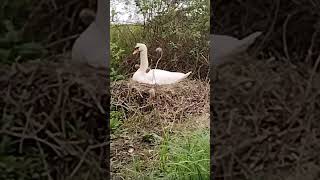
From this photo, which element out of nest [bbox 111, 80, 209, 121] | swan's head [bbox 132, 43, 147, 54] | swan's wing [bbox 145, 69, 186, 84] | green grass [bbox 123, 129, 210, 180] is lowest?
green grass [bbox 123, 129, 210, 180]

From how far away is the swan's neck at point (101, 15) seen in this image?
89 centimetres

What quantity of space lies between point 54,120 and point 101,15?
0.22 m

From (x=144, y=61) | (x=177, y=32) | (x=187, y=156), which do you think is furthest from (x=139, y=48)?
(x=187, y=156)

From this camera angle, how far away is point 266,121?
92 centimetres

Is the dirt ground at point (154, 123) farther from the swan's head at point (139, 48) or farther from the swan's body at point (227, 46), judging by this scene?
the swan's body at point (227, 46)

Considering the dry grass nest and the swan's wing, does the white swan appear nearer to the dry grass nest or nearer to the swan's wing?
the swan's wing

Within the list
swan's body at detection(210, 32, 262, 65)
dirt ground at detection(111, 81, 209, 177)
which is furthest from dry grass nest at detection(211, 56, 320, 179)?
dirt ground at detection(111, 81, 209, 177)

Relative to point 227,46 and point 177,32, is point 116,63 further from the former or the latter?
point 227,46

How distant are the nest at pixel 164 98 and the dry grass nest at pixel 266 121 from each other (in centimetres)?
70

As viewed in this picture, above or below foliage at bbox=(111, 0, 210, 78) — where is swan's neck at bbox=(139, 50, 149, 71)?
below

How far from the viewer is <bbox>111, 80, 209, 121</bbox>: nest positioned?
164 centimetres

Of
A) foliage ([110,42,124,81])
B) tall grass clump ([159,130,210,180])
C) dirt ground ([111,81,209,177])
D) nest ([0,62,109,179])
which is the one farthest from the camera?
foliage ([110,42,124,81])

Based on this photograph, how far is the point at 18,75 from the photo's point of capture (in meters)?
0.85

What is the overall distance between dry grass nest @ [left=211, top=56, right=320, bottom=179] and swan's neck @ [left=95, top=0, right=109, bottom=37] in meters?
0.25
